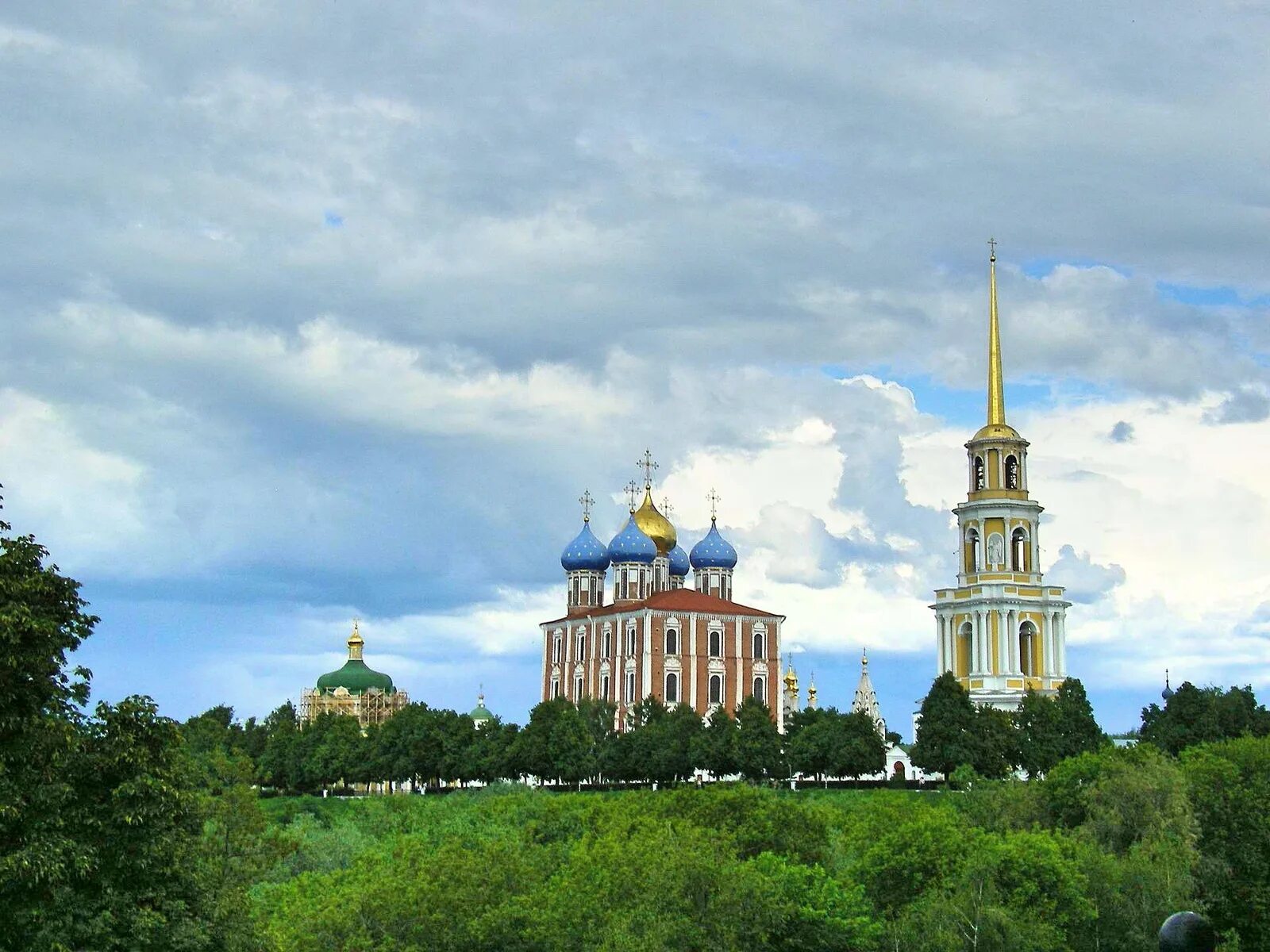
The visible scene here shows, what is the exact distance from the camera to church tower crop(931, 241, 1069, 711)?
97000 mm

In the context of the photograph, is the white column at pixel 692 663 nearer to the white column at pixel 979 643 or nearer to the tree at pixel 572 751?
the tree at pixel 572 751

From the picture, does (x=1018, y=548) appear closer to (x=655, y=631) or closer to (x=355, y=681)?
(x=655, y=631)

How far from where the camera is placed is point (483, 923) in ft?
135

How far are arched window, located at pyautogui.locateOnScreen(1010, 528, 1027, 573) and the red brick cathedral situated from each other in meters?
19.3

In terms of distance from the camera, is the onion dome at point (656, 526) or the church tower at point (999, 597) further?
the onion dome at point (656, 526)

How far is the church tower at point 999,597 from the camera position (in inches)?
3819

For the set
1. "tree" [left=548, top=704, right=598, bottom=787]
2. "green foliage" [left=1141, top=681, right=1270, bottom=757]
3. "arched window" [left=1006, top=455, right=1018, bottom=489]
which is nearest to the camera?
"green foliage" [left=1141, top=681, right=1270, bottom=757]

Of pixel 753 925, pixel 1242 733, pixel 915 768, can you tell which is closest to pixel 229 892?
pixel 753 925

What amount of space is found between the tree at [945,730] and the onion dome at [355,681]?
62.1m

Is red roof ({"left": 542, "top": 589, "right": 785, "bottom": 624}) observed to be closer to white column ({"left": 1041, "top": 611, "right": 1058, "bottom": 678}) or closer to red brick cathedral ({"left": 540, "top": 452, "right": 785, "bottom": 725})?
red brick cathedral ({"left": 540, "top": 452, "right": 785, "bottom": 725})

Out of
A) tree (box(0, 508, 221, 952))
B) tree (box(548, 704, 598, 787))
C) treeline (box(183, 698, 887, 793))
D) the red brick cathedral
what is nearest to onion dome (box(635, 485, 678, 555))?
the red brick cathedral

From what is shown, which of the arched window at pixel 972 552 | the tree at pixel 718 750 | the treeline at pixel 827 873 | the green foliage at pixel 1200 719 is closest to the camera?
the treeline at pixel 827 873

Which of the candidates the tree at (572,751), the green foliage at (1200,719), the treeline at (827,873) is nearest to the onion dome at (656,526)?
the tree at (572,751)

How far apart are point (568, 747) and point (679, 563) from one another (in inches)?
1171
